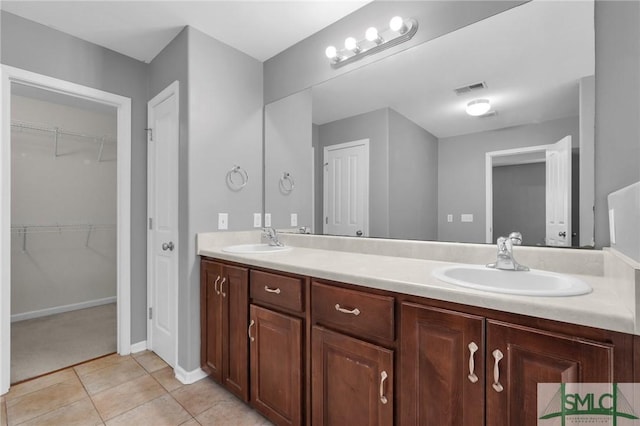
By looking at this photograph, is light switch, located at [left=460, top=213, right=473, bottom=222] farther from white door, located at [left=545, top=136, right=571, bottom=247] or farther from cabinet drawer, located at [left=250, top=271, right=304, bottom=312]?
cabinet drawer, located at [left=250, top=271, right=304, bottom=312]

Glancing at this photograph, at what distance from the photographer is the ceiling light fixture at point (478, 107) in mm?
1470

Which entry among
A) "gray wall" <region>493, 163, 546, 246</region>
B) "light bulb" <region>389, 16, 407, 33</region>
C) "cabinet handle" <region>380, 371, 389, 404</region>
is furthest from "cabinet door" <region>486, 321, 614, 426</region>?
"light bulb" <region>389, 16, 407, 33</region>

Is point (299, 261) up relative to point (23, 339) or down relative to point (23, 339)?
up

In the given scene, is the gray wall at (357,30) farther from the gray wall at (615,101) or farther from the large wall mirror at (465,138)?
the gray wall at (615,101)

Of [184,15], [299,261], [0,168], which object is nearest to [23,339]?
[0,168]

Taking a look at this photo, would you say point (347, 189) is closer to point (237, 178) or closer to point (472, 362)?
point (237, 178)

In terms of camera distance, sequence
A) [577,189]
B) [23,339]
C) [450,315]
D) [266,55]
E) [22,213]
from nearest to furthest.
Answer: [450,315] < [577,189] < [266,55] < [23,339] < [22,213]

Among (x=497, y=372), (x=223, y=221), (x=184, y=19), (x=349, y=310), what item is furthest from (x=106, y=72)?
(x=497, y=372)

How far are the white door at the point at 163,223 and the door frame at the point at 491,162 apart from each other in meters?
1.97

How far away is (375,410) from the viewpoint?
1.11 meters

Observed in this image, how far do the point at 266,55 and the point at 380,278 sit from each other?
6.86ft

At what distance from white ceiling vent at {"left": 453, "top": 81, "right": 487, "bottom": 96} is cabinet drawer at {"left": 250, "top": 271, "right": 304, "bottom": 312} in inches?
49.8

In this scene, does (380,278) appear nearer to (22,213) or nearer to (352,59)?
(352,59)

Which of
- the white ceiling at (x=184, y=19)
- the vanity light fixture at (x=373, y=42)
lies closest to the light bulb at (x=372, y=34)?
the vanity light fixture at (x=373, y=42)
